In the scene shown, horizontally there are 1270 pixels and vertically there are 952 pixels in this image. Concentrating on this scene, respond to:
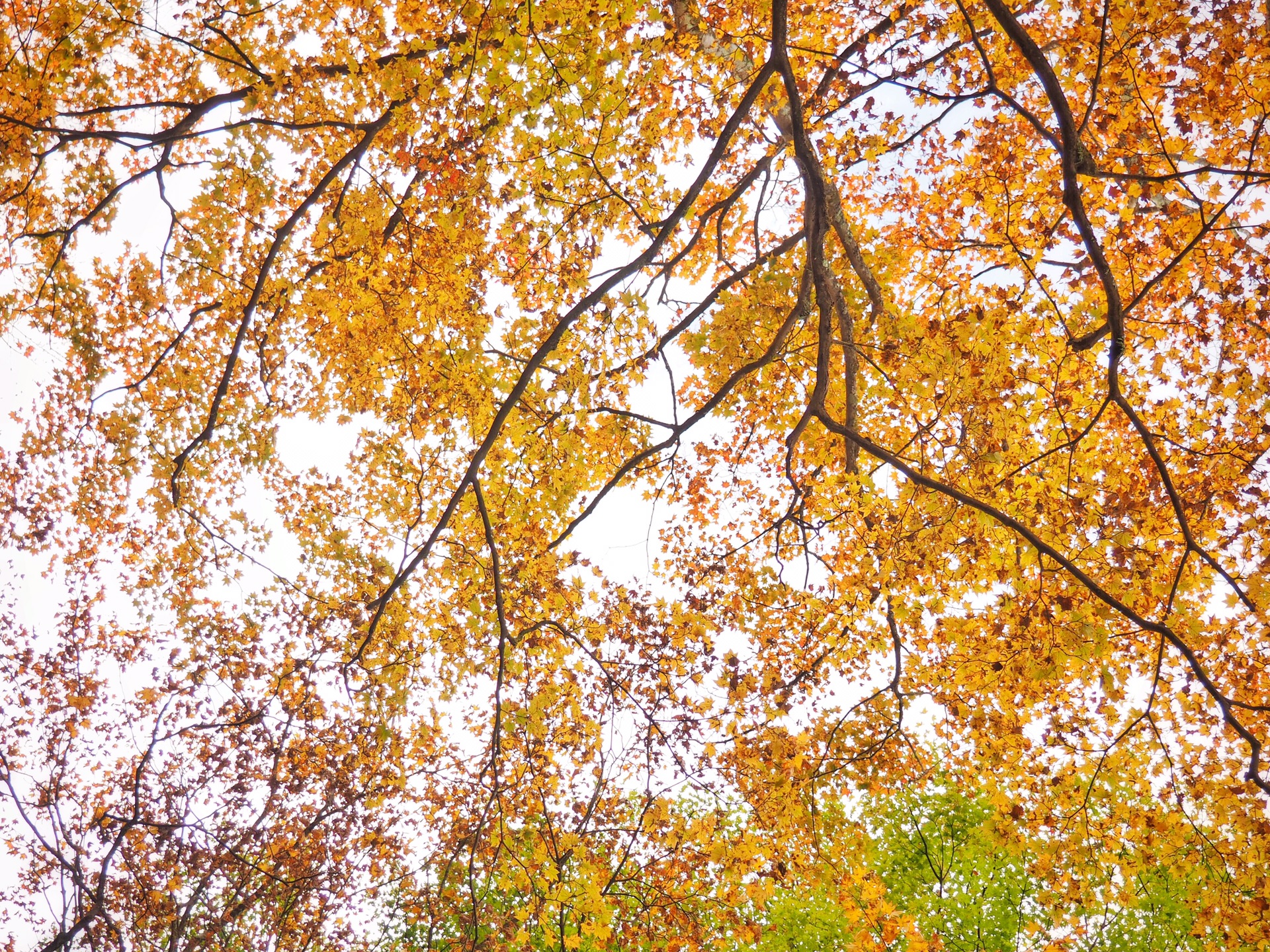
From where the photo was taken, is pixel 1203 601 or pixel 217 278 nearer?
pixel 217 278

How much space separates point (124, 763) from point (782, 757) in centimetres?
1171

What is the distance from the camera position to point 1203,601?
9406 mm

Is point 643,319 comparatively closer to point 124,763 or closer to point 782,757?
point 782,757

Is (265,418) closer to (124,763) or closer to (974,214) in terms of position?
(124,763)

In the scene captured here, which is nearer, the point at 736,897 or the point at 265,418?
the point at 736,897

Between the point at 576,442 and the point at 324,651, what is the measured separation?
4.83 meters

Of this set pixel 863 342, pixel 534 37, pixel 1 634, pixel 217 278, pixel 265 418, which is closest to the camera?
pixel 534 37

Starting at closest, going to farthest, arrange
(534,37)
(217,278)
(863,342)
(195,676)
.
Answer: (534,37) → (863,342) → (195,676) → (217,278)

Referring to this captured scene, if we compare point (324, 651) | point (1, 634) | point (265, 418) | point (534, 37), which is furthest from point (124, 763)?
point (534, 37)

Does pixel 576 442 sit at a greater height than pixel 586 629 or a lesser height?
greater

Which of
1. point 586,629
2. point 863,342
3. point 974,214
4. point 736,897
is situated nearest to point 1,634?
point 586,629

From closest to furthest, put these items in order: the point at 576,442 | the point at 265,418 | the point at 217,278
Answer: the point at 576,442 → the point at 217,278 → the point at 265,418

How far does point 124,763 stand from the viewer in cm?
1186

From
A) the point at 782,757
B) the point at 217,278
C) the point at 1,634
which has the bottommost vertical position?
the point at 782,757
